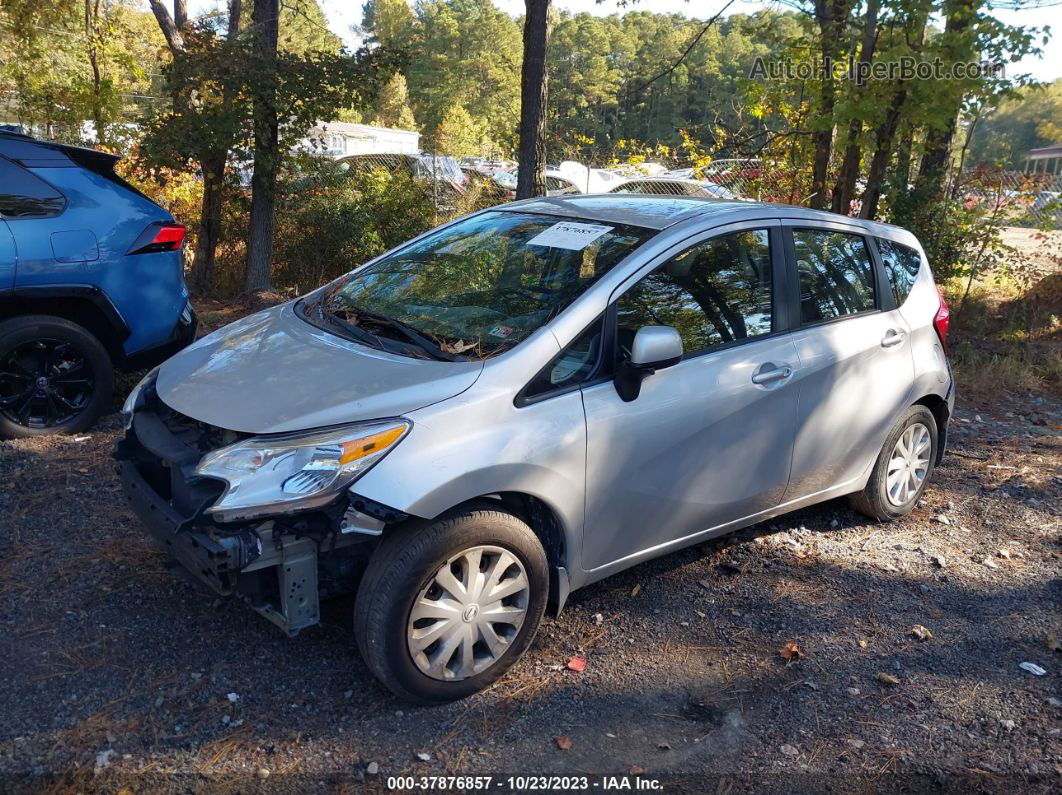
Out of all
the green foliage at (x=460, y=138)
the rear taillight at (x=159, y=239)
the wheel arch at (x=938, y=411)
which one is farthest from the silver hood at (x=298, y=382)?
the green foliage at (x=460, y=138)

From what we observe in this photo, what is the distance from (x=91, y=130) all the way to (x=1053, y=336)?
1245cm

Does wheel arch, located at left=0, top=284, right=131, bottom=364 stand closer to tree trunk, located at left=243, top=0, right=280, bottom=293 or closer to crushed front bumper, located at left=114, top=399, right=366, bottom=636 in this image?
crushed front bumper, located at left=114, top=399, right=366, bottom=636

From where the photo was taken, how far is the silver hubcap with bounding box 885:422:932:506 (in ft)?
15.8

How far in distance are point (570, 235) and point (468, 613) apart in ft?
5.69

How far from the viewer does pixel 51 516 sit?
448 centimetres

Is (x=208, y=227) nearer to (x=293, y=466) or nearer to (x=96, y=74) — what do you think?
(x=96, y=74)

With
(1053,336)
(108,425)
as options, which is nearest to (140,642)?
(108,425)

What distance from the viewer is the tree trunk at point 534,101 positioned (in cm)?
834

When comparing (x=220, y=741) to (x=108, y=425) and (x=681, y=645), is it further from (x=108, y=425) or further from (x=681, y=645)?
(x=108, y=425)

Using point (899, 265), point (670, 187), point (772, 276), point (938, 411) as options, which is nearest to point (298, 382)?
point (772, 276)

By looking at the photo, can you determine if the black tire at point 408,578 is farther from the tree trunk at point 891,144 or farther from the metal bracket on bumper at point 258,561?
the tree trunk at point 891,144

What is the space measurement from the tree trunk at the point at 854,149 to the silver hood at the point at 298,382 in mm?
6624

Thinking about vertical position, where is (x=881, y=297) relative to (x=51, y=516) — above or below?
above

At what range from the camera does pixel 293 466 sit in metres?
2.93
